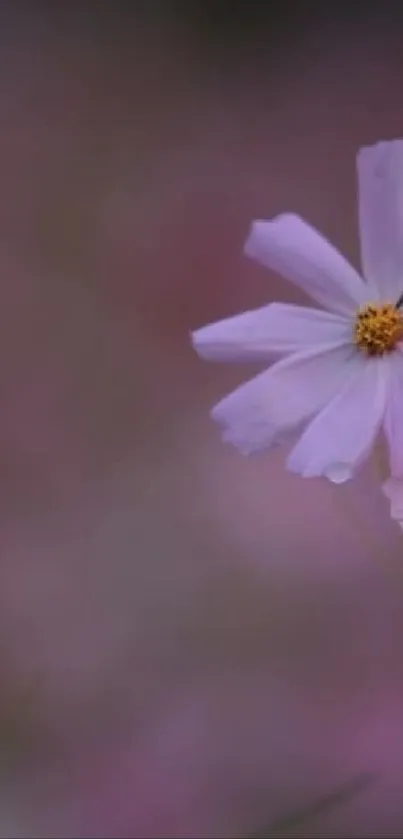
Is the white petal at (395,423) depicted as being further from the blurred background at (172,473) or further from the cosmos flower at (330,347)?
the blurred background at (172,473)

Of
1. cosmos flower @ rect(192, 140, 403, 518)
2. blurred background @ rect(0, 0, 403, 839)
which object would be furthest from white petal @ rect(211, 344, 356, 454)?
blurred background @ rect(0, 0, 403, 839)

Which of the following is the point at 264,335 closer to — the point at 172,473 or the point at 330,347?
the point at 330,347

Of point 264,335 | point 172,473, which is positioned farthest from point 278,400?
point 172,473

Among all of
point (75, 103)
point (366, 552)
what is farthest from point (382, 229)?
point (75, 103)

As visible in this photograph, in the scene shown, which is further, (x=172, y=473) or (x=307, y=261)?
(x=172, y=473)

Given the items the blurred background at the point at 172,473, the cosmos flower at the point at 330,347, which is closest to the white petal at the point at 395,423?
the cosmos flower at the point at 330,347

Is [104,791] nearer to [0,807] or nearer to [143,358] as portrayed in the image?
[0,807]
